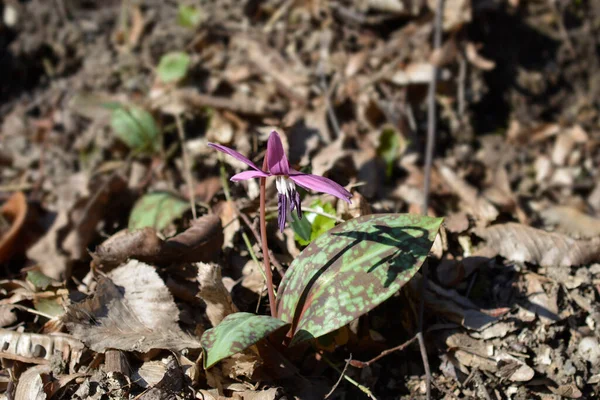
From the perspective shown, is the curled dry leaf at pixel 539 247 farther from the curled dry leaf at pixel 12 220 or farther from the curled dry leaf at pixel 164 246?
the curled dry leaf at pixel 12 220

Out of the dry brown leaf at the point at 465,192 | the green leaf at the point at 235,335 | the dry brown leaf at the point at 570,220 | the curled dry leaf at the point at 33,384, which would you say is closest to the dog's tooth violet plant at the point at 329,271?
the green leaf at the point at 235,335

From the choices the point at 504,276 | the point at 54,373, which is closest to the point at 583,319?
the point at 504,276

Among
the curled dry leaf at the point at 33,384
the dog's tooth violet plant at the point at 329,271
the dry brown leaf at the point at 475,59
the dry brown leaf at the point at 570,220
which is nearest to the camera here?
the dog's tooth violet plant at the point at 329,271

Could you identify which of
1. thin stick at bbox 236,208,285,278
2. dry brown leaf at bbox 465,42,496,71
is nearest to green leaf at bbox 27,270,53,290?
thin stick at bbox 236,208,285,278

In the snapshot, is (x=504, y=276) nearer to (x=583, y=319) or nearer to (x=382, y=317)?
(x=583, y=319)

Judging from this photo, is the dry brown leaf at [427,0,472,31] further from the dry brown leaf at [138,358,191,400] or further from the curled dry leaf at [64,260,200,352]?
the dry brown leaf at [138,358,191,400]

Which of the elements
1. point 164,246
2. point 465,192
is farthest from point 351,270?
point 465,192
